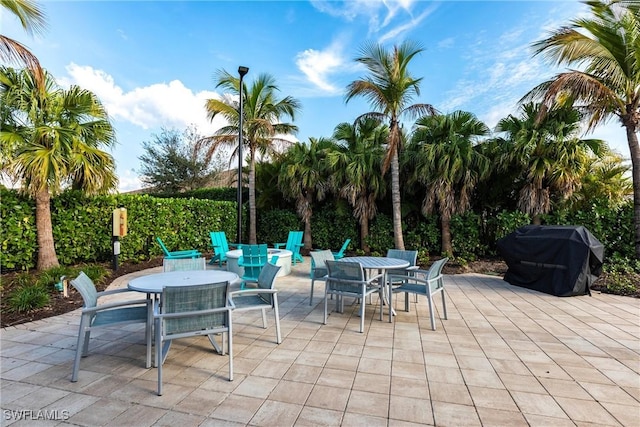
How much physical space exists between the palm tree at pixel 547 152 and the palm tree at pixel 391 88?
7.90ft

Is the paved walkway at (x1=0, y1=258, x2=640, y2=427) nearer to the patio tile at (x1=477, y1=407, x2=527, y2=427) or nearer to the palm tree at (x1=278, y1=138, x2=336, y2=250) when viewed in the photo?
the patio tile at (x1=477, y1=407, x2=527, y2=427)

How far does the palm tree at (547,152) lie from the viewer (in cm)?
755

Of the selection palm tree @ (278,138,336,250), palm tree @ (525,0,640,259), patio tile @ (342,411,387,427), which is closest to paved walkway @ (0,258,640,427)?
patio tile @ (342,411,387,427)

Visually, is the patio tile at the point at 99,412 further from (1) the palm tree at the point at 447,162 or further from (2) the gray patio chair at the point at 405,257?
(1) the palm tree at the point at 447,162

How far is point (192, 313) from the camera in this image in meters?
2.57

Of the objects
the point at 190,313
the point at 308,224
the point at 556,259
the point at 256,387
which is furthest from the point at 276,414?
the point at 308,224

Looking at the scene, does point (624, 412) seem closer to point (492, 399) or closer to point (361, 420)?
point (492, 399)

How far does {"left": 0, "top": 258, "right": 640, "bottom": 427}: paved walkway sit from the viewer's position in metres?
2.14

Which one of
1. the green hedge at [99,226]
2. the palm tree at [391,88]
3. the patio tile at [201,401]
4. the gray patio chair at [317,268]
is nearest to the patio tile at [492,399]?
the patio tile at [201,401]

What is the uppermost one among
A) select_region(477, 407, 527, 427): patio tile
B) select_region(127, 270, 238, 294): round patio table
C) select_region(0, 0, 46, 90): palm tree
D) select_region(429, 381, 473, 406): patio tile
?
select_region(0, 0, 46, 90): palm tree

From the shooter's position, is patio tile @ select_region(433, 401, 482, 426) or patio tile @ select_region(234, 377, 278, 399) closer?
patio tile @ select_region(433, 401, 482, 426)

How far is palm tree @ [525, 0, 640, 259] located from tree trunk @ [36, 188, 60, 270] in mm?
10959

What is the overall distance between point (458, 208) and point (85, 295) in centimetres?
885

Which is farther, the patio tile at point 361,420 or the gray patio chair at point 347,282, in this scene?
the gray patio chair at point 347,282
